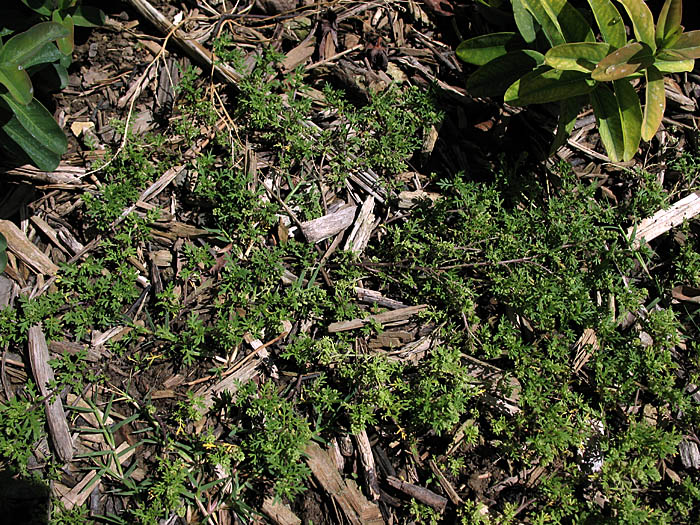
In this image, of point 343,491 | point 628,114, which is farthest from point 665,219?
point 343,491

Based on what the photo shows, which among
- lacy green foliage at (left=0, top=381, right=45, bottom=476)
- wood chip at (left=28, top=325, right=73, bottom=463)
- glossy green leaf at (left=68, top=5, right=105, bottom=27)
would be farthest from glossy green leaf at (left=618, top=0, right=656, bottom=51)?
lacy green foliage at (left=0, top=381, right=45, bottom=476)

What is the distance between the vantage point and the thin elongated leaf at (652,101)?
111 inches

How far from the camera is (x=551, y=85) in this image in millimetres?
2867

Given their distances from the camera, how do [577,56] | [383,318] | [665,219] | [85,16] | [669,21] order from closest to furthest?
[669,21], [577,56], [85,16], [383,318], [665,219]

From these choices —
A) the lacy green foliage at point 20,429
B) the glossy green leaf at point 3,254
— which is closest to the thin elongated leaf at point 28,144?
the glossy green leaf at point 3,254

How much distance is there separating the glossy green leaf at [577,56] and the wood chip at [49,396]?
10.2ft

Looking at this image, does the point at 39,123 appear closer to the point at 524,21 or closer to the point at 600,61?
the point at 524,21

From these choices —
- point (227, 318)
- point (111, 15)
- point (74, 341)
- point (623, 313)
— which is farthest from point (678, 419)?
point (111, 15)

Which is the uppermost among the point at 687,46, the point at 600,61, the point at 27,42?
the point at 27,42

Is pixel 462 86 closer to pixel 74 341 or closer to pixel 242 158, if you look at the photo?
pixel 242 158

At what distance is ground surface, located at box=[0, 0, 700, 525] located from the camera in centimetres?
284

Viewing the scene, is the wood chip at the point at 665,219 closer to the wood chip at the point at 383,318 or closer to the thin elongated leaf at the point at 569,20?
the thin elongated leaf at the point at 569,20

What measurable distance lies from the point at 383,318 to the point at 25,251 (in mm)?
2119

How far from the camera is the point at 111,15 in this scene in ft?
11.3
